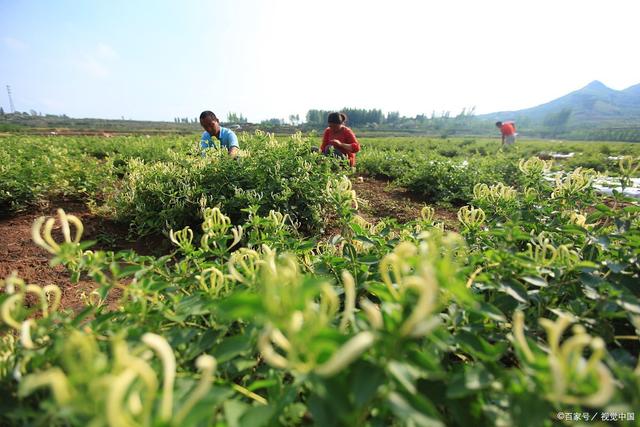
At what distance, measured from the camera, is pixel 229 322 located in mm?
863

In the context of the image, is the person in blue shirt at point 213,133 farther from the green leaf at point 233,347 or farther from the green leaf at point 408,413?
the green leaf at point 408,413

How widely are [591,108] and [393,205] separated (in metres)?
196

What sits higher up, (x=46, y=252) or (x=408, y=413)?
(x=408, y=413)

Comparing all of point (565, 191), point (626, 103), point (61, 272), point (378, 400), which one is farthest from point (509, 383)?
point (626, 103)

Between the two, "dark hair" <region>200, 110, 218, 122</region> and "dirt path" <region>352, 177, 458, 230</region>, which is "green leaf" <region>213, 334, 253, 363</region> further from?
"dark hair" <region>200, 110, 218, 122</region>

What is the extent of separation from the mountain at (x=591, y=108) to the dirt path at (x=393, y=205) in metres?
112

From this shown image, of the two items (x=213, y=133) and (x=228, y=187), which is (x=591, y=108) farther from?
(x=228, y=187)

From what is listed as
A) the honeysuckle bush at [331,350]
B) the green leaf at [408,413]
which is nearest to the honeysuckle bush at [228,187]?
the honeysuckle bush at [331,350]

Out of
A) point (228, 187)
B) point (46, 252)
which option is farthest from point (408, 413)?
point (46, 252)

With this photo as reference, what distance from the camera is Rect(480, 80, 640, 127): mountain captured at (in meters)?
117

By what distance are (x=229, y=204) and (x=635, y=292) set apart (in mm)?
3152

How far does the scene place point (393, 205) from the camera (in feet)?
17.8

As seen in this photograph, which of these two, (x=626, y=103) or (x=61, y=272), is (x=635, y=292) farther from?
(x=626, y=103)

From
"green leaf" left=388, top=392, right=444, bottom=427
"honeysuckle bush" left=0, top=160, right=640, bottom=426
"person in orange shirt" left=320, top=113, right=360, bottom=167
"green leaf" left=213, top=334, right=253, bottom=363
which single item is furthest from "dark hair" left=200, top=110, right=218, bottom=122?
"green leaf" left=388, top=392, right=444, bottom=427
